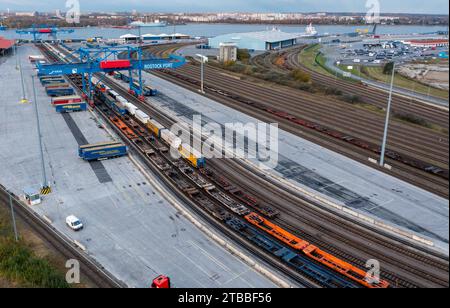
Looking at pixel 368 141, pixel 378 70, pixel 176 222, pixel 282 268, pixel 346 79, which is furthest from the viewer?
pixel 378 70

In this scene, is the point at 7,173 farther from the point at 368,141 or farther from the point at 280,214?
the point at 368,141

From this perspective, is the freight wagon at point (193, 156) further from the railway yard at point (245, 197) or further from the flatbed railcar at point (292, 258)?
the flatbed railcar at point (292, 258)

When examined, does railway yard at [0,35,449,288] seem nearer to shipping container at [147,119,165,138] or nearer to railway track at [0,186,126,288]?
railway track at [0,186,126,288]


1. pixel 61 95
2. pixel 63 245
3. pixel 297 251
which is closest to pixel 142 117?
pixel 61 95

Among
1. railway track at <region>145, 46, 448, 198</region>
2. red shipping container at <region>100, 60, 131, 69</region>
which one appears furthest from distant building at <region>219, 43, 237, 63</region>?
red shipping container at <region>100, 60, 131, 69</region>

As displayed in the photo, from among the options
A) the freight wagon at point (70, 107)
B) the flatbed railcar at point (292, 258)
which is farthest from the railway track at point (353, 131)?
the freight wagon at point (70, 107)

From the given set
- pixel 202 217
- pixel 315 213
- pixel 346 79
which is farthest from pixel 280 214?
pixel 346 79
